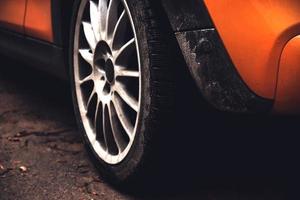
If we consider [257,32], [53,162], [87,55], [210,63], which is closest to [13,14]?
[87,55]

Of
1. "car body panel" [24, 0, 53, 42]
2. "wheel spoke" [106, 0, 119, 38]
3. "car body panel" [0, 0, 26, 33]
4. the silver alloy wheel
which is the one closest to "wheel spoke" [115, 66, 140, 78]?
the silver alloy wheel

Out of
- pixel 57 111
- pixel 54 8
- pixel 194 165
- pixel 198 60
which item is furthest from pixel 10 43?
pixel 198 60

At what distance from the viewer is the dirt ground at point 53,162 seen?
69.2 inches

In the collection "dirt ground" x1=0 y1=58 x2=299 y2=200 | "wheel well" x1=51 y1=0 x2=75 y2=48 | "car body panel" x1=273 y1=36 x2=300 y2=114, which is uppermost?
"wheel well" x1=51 y1=0 x2=75 y2=48

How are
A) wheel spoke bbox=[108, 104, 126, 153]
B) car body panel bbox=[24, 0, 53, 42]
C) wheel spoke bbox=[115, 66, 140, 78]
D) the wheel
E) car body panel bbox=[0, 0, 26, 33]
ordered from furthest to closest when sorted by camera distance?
car body panel bbox=[0, 0, 26, 33] < car body panel bbox=[24, 0, 53, 42] < wheel spoke bbox=[108, 104, 126, 153] < wheel spoke bbox=[115, 66, 140, 78] < the wheel

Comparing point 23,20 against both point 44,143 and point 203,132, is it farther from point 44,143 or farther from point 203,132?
point 203,132

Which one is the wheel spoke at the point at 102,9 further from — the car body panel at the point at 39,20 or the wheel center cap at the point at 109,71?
the car body panel at the point at 39,20

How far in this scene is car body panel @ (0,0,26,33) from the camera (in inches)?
95.2

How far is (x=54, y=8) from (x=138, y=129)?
74cm

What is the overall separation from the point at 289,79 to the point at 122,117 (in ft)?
2.27

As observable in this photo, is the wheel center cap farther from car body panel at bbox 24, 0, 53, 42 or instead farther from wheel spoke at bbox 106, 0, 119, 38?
car body panel at bbox 24, 0, 53, 42

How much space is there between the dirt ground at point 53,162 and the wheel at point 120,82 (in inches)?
4.1

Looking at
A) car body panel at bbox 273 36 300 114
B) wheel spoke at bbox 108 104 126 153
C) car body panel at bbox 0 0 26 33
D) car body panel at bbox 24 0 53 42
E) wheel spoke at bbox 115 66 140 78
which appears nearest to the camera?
car body panel at bbox 273 36 300 114

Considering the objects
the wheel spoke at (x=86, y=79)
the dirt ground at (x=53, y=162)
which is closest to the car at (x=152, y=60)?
the wheel spoke at (x=86, y=79)
